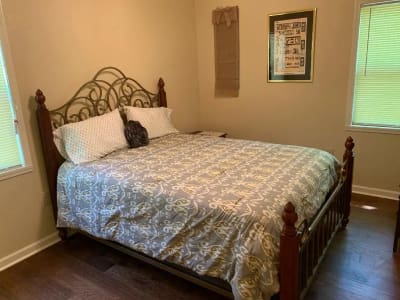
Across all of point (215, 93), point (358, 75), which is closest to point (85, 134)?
point (215, 93)

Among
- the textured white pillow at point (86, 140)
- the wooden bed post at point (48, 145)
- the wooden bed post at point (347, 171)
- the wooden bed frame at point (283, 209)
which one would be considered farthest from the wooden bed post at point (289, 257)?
the wooden bed post at point (48, 145)

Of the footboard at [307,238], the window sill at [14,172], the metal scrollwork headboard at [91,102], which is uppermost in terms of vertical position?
the metal scrollwork headboard at [91,102]

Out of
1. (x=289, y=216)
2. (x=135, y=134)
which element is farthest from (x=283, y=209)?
(x=135, y=134)

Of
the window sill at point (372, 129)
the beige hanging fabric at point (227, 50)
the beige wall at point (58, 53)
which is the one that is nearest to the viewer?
the beige wall at point (58, 53)

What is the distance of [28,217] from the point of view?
257 cm

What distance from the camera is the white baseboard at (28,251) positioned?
8.02ft

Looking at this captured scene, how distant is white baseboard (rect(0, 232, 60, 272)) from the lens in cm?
245

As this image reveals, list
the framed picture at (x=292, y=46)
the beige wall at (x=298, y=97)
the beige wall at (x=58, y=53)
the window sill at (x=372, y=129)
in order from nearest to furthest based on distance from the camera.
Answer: the beige wall at (x=58, y=53)
the window sill at (x=372, y=129)
the beige wall at (x=298, y=97)
the framed picture at (x=292, y=46)

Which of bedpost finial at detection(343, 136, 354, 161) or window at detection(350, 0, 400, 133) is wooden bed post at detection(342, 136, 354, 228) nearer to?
bedpost finial at detection(343, 136, 354, 161)

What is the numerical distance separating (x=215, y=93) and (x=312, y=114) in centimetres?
135

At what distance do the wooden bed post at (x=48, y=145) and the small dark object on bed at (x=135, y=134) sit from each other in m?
0.65

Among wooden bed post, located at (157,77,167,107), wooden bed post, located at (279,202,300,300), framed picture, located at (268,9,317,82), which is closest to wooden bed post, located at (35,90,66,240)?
wooden bed post, located at (157,77,167,107)

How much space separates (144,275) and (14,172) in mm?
1317

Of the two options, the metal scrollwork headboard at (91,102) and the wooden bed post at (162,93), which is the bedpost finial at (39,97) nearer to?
the metal scrollwork headboard at (91,102)
